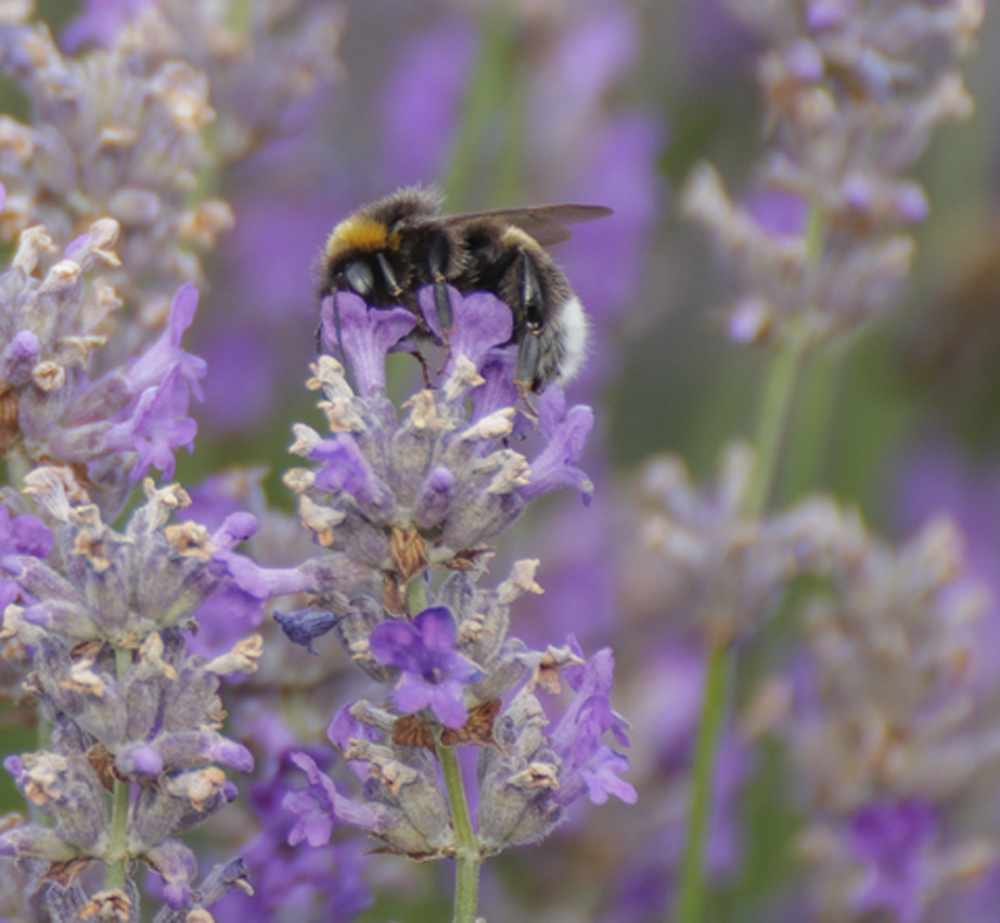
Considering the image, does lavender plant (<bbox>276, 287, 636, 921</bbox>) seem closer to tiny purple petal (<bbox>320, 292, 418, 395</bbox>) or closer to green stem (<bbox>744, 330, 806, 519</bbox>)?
tiny purple petal (<bbox>320, 292, 418, 395</bbox>)

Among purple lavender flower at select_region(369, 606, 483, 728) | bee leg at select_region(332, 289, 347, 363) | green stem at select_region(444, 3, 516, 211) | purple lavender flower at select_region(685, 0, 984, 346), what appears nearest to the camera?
purple lavender flower at select_region(369, 606, 483, 728)

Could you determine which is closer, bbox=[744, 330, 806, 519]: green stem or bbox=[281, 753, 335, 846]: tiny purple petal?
bbox=[281, 753, 335, 846]: tiny purple petal

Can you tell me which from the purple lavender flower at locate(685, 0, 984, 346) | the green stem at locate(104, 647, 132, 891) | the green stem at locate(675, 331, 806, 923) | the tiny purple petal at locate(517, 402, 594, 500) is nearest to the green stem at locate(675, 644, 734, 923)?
the green stem at locate(675, 331, 806, 923)

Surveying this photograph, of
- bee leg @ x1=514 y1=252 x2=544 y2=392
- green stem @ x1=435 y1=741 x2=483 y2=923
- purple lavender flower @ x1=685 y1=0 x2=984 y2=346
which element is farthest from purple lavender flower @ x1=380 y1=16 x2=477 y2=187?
green stem @ x1=435 y1=741 x2=483 y2=923

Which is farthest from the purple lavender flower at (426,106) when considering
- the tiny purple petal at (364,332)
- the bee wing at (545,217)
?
the tiny purple petal at (364,332)

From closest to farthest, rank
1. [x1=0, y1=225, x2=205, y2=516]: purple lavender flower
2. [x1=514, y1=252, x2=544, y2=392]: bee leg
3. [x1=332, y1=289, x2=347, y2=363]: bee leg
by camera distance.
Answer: [x1=0, y1=225, x2=205, y2=516]: purple lavender flower → [x1=332, y1=289, x2=347, y2=363]: bee leg → [x1=514, y1=252, x2=544, y2=392]: bee leg

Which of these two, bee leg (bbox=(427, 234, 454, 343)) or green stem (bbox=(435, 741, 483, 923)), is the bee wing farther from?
green stem (bbox=(435, 741, 483, 923))

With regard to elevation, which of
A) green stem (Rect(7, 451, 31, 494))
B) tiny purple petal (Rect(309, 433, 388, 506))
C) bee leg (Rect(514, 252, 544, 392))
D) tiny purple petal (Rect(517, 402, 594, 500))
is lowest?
tiny purple petal (Rect(309, 433, 388, 506))

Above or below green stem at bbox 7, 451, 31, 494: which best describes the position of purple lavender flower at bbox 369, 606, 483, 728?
below

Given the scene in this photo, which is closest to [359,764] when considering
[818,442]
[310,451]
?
[310,451]
